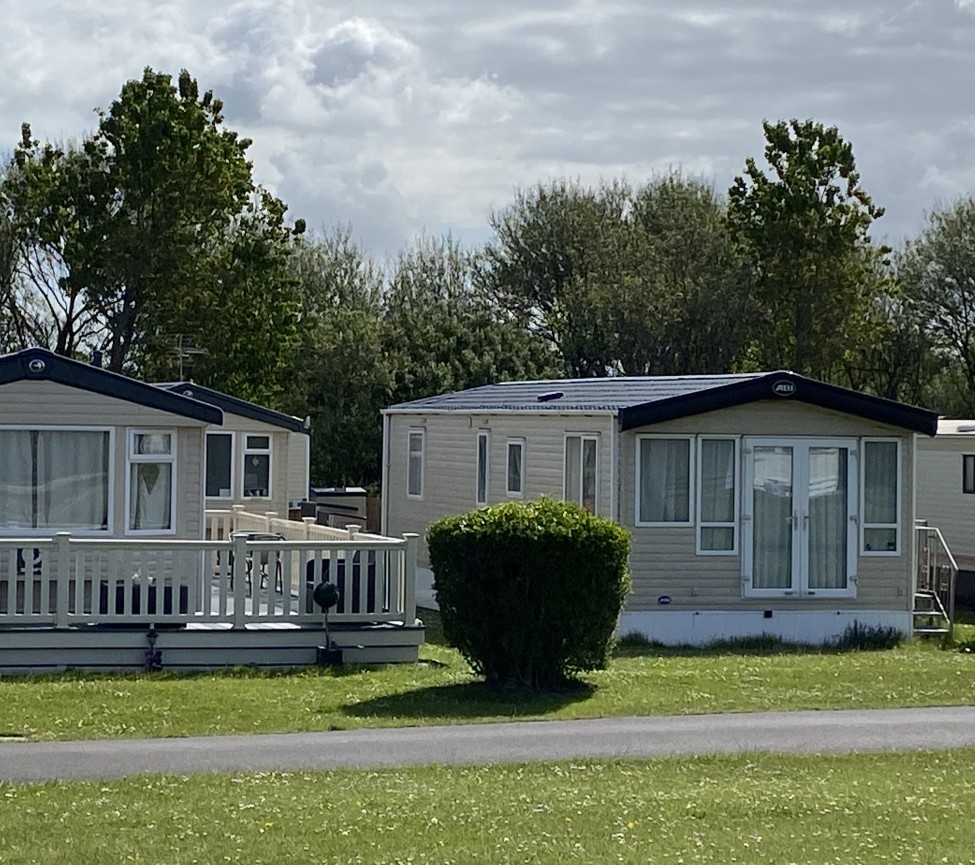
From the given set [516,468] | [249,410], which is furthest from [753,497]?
[249,410]

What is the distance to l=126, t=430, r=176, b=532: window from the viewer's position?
18906mm

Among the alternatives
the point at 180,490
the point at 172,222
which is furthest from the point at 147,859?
the point at 172,222

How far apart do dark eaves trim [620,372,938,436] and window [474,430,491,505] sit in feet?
13.4

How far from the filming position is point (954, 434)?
1136 inches

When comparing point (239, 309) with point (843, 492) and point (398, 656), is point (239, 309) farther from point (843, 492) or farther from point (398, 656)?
point (398, 656)

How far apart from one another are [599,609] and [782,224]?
2474 centimetres

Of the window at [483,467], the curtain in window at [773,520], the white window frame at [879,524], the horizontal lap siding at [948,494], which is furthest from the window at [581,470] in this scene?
the horizontal lap siding at [948,494]

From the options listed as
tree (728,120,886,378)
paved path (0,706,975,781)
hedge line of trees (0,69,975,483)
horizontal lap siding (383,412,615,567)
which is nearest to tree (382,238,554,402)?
hedge line of trees (0,69,975,483)

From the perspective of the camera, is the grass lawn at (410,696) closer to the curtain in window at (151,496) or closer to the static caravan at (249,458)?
→ the curtain in window at (151,496)

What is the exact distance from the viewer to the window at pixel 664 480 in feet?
68.4

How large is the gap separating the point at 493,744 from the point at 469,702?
86.8 inches

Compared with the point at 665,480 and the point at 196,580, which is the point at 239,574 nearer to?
the point at 196,580

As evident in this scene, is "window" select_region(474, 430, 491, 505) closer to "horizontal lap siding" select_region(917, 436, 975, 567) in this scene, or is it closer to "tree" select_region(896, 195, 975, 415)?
"horizontal lap siding" select_region(917, 436, 975, 567)

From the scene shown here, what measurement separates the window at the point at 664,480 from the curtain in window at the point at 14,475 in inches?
283
